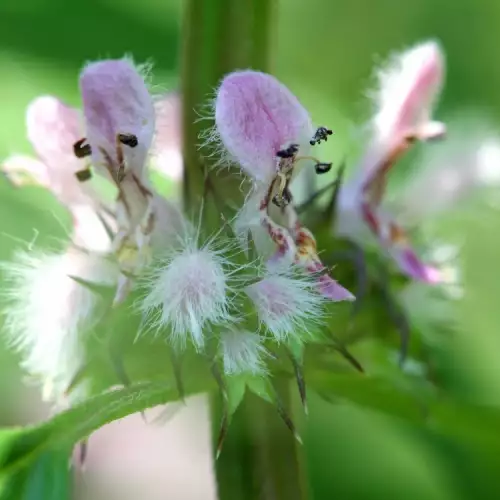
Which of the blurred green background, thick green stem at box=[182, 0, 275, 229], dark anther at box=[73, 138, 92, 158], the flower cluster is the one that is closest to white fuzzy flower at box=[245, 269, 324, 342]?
the flower cluster

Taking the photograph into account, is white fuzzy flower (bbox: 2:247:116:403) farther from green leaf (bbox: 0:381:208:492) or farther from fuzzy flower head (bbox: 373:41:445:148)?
fuzzy flower head (bbox: 373:41:445:148)

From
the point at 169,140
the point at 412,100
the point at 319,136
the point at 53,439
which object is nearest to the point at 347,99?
the point at 412,100

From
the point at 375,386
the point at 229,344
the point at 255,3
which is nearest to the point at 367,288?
the point at 375,386

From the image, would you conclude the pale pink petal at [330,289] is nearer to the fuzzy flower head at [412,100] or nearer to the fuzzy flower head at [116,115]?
A: the fuzzy flower head at [116,115]

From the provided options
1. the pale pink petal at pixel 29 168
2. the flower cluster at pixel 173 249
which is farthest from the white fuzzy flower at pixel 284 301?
the pale pink petal at pixel 29 168

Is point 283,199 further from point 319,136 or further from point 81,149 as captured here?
point 81,149

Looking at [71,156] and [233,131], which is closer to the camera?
[233,131]

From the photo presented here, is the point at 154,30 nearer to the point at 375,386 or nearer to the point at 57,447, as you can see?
the point at 375,386
